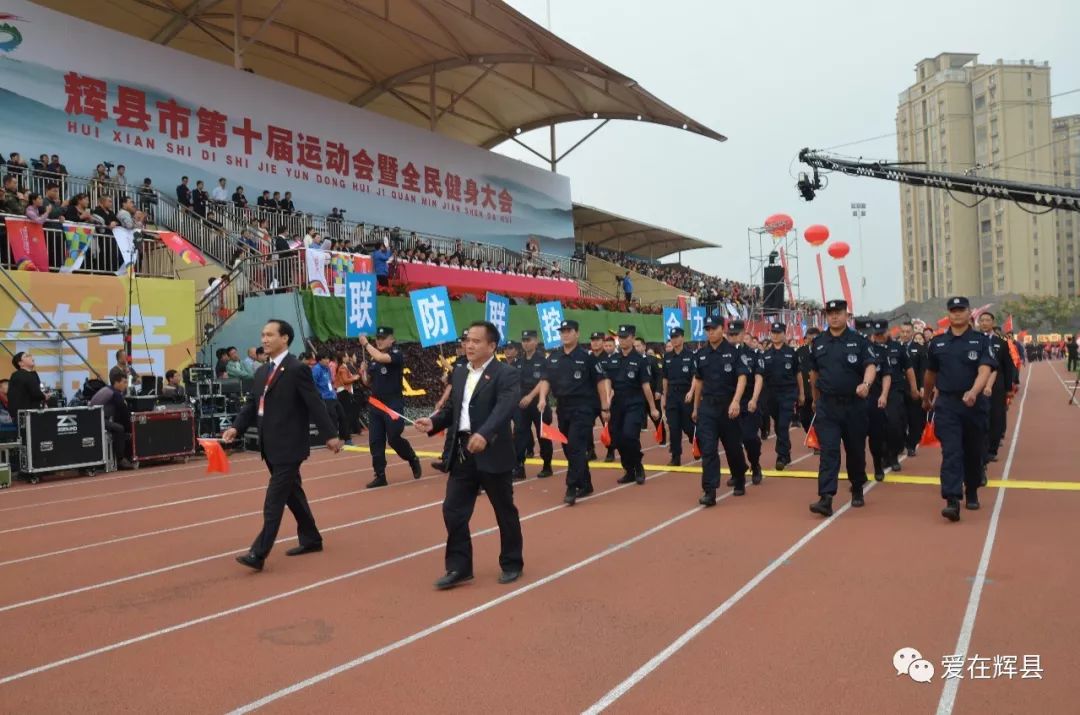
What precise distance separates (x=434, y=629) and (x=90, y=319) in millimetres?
11485

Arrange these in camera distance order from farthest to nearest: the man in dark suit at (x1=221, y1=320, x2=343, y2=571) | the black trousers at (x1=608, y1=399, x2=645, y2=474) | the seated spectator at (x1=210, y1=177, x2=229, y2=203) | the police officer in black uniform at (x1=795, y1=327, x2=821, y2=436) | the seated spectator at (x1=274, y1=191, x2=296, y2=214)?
the seated spectator at (x1=274, y1=191, x2=296, y2=214), the seated spectator at (x1=210, y1=177, x2=229, y2=203), the police officer in black uniform at (x1=795, y1=327, x2=821, y2=436), the black trousers at (x1=608, y1=399, x2=645, y2=474), the man in dark suit at (x1=221, y1=320, x2=343, y2=571)

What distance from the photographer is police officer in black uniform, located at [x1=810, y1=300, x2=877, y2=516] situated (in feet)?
23.0

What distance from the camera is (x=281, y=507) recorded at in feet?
18.9

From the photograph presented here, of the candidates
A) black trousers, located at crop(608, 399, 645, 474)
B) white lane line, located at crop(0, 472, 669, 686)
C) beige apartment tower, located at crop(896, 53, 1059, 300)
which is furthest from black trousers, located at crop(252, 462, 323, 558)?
beige apartment tower, located at crop(896, 53, 1059, 300)

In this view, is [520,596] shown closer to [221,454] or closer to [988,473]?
[221,454]

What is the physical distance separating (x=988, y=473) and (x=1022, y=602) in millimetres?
5463

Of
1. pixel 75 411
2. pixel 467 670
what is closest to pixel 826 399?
pixel 467 670

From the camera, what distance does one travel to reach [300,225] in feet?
69.8

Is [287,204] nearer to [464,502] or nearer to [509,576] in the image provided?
[464,502]

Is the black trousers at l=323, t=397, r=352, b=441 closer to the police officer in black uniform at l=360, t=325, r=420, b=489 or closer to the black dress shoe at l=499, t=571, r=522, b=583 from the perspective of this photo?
the police officer in black uniform at l=360, t=325, r=420, b=489

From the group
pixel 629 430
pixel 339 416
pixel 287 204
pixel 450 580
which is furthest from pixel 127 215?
pixel 450 580

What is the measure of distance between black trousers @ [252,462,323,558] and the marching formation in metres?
0.01

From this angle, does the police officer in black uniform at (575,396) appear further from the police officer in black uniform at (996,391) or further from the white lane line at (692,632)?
the police officer in black uniform at (996,391)

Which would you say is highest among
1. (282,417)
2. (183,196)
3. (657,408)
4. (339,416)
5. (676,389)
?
(183,196)
